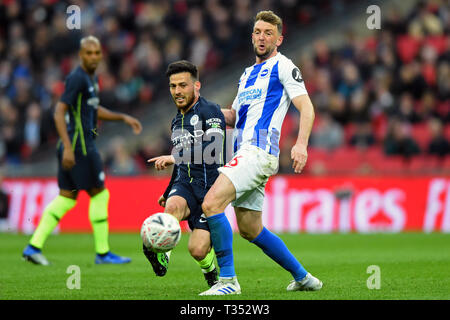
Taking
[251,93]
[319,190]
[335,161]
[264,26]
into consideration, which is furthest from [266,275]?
[335,161]

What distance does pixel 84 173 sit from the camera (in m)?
9.30

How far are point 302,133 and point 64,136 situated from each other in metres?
3.88

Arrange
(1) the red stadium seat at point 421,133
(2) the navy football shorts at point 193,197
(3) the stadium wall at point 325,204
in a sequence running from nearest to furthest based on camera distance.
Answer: (2) the navy football shorts at point 193,197
(3) the stadium wall at point 325,204
(1) the red stadium seat at point 421,133

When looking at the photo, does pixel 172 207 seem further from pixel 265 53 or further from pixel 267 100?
pixel 265 53

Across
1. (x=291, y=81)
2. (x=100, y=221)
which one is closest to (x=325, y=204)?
(x=100, y=221)

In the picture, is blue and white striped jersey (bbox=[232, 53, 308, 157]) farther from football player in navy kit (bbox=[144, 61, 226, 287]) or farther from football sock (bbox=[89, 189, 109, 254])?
football sock (bbox=[89, 189, 109, 254])

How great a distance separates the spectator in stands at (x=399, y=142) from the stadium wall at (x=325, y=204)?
1.15m

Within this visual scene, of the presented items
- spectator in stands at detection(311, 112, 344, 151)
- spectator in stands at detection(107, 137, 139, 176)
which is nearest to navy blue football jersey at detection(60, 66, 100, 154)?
spectator in stands at detection(107, 137, 139, 176)

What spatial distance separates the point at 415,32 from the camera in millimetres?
18141

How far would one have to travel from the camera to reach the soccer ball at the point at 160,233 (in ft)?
19.6

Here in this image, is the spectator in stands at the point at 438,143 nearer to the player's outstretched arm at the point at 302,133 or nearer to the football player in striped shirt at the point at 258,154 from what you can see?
the football player in striped shirt at the point at 258,154

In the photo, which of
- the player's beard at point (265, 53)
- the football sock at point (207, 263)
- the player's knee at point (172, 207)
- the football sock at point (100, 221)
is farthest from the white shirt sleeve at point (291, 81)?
the football sock at point (100, 221)

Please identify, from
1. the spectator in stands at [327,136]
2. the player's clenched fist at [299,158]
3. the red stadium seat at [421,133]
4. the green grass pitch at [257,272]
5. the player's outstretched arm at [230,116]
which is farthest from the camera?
the red stadium seat at [421,133]

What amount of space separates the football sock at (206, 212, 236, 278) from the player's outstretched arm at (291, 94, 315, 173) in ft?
2.44
